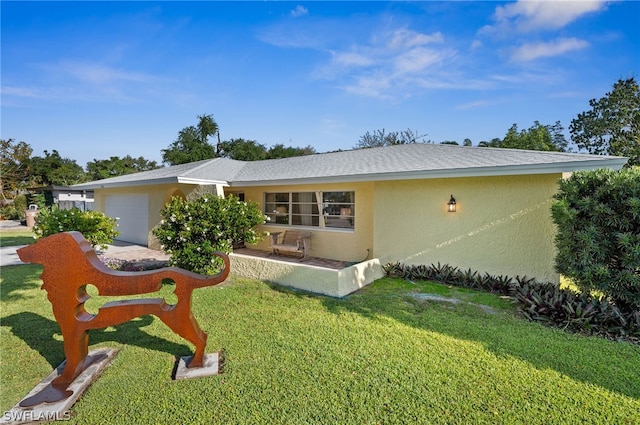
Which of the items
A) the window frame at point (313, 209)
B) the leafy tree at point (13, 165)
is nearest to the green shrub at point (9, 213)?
the leafy tree at point (13, 165)

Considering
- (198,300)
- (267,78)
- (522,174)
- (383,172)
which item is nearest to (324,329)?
(198,300)

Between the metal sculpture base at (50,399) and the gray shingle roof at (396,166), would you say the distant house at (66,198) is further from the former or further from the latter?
the metal sculpture base at (50,399)

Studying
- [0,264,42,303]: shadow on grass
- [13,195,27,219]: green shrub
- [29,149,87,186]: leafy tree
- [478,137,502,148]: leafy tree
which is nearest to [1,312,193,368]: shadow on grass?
[0,264,42,303]: shadow on grass

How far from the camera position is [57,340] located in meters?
4.77

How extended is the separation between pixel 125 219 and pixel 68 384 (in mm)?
14237

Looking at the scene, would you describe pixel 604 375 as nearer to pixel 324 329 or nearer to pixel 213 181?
pixel 324 329

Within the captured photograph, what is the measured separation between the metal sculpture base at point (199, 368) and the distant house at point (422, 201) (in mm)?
3465

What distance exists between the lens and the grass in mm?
3020

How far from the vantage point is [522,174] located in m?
6.82

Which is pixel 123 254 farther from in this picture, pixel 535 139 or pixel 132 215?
pixel 535 139

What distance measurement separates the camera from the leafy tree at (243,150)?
38375 mm

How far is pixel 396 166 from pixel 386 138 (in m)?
28.3

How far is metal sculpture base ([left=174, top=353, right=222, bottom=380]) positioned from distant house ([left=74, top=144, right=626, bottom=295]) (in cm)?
347

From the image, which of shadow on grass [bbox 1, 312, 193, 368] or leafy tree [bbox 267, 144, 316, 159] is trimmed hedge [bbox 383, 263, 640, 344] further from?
leafy tree [bbox 267, 144, 316, 159]
